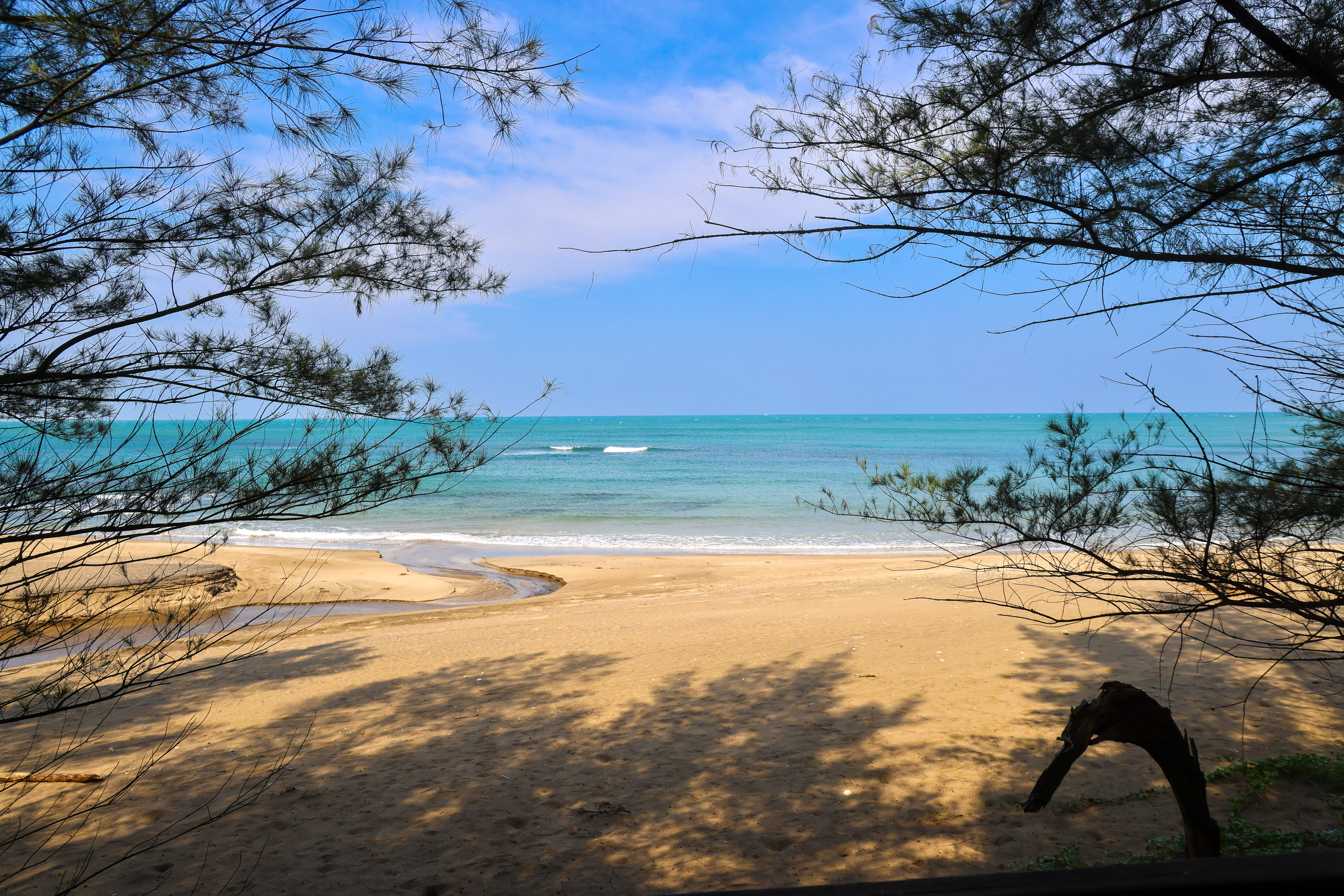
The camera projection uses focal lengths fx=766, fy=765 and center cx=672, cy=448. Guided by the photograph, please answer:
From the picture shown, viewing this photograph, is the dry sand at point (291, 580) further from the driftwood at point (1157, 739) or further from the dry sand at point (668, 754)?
the driftwood at point (1157, 739)

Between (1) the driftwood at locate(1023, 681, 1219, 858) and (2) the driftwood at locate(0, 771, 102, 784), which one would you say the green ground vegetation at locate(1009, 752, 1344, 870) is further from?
(2) the driftwood at locate(0, 771, 102, 784)

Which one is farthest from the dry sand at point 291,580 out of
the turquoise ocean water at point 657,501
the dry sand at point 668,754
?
the dry sand at point 668,754

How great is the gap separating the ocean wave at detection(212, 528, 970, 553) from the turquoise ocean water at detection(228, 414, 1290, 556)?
57 mm

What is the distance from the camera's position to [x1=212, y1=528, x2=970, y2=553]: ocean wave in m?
15.9

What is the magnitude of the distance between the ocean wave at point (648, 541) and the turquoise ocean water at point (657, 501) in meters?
0.06

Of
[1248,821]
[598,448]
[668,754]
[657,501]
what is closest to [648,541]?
[657,501]

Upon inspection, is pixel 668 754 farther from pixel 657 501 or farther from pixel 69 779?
pixel 657 501

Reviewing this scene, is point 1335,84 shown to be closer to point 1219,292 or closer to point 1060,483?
point 1219,292

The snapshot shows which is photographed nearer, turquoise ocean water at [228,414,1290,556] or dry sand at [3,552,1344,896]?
dry sand at [3,552,1344,896]

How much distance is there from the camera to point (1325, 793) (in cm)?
327


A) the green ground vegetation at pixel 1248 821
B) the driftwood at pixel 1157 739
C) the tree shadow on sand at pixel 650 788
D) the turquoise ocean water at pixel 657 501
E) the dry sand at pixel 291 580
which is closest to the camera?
the driftwood at pixel 1157 739

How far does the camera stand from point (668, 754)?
4387mm

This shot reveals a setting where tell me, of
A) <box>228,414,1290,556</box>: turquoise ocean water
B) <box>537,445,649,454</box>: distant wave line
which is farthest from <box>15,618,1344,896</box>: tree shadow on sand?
<box>537,445,649,454</box>: distant wave line

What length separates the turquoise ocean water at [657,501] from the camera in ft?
55.1
